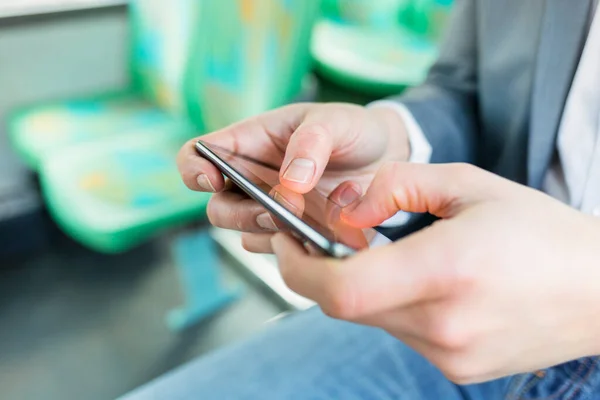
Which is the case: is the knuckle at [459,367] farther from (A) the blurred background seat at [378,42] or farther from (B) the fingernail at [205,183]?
(A) the blurred background seat at [378,42]

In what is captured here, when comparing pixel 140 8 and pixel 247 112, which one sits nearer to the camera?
pixel 247 112

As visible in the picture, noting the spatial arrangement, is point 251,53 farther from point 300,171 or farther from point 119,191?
point 300,171

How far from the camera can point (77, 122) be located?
4.05ft

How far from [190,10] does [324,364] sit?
2.82 ft

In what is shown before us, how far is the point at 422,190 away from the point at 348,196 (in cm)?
7

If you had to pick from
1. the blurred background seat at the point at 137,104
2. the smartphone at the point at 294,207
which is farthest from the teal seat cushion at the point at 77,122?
the smartphone at the point at 294,207

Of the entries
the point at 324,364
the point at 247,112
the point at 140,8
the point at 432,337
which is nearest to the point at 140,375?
the point at 247,112

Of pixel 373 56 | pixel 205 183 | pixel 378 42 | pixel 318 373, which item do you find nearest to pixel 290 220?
pixel 205 183

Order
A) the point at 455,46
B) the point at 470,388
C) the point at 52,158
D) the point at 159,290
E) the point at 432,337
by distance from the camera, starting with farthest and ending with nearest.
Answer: the point at 159,290 < the point at 52,158 < the point at 455,46 < the point at 470,388 < the point at 432,337

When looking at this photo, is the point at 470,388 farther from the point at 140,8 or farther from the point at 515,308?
the point at 140,8

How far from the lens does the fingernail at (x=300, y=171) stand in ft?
1.24

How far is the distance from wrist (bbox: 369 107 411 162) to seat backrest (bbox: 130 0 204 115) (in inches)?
24.5

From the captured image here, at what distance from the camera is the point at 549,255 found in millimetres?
307

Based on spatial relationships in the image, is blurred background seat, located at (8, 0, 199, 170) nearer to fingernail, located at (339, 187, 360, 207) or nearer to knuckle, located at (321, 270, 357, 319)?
fingernail, located at (339, 187, 360, 207)
